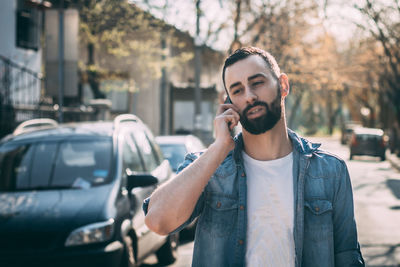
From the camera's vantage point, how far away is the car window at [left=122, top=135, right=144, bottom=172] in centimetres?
669

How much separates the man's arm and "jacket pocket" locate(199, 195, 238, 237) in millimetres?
143

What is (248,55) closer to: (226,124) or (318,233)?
(226,124)

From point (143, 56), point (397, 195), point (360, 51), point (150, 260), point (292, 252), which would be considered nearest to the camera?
point (292, 252)

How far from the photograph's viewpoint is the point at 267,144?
2.83 m

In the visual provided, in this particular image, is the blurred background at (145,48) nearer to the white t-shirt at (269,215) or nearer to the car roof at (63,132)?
the car roof at (63,132)

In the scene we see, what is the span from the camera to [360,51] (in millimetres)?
48469

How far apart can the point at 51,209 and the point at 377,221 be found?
27.1 ft

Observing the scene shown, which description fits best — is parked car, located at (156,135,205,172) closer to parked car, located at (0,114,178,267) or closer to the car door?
the car door

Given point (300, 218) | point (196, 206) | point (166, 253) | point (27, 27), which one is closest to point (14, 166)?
point (166, 253)

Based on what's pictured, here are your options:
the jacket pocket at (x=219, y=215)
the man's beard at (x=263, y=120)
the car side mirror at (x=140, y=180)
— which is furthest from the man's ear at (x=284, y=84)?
the car side mirror at (x=140, y=180)

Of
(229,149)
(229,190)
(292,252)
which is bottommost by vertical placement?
(292,252)

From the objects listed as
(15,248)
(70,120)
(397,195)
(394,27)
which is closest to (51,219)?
(15,248)

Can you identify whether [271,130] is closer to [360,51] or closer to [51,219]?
[51,219]

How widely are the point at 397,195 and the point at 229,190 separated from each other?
49.7 ft
